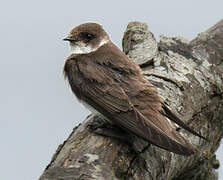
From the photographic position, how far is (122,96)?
4.84m

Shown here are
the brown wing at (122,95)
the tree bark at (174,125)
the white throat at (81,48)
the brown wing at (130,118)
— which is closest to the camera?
the tree bark at (174,125)

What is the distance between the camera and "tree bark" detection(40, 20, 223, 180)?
404 cm

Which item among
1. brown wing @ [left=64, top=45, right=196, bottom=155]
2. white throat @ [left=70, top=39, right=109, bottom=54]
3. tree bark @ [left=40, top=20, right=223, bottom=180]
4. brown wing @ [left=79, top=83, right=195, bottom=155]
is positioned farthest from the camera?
white throat @ [left=70, top=39, right=109, bottom=54]

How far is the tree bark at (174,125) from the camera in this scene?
4.04m

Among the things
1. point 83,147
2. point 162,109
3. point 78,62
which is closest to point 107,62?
point 78,62

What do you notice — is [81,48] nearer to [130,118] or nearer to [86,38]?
[86,38]

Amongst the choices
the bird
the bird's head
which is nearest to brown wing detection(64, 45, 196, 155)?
the bird

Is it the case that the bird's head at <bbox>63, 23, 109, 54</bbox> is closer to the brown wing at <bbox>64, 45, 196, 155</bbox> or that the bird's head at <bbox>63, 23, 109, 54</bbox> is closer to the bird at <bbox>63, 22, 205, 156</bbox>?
the bird at <bbox>63, 22, 205, 156</bbox>

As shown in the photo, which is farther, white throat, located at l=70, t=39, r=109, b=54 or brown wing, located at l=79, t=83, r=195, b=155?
white throat, located at l=70, t=39, r=109, b=54

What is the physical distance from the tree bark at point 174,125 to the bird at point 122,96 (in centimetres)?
22

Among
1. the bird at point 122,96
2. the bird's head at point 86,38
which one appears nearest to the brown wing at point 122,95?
the bird at point 122,96

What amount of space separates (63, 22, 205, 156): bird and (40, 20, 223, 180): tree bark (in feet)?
0.73

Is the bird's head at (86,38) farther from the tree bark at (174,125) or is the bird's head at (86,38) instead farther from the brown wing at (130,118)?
the brown wing at (130,118)

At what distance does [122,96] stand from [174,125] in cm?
66
